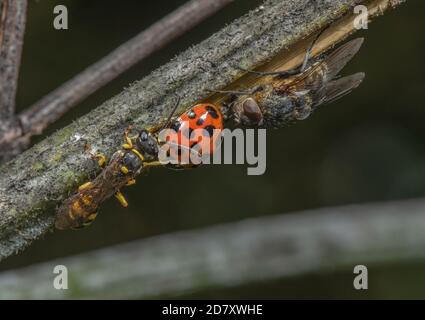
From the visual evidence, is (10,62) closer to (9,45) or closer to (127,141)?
(9,45)

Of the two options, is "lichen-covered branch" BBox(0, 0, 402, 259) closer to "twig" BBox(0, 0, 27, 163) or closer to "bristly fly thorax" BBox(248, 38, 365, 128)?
"twig" BBox(0, 0, 27, 163)

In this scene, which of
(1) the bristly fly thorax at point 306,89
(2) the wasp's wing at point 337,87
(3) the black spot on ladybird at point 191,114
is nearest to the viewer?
(3) the black spot on ladybird at point 191,114

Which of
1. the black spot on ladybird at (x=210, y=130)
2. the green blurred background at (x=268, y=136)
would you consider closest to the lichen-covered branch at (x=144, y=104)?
the black spot on ladybird at (x=210, y=130)

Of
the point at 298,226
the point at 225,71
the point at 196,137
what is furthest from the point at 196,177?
the point at 225,71

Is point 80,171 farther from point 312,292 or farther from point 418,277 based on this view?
point 418,277

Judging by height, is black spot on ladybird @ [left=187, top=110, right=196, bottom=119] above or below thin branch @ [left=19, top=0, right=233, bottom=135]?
below

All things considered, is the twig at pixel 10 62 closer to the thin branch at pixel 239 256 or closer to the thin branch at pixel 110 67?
the thin branch at pixel 110 67

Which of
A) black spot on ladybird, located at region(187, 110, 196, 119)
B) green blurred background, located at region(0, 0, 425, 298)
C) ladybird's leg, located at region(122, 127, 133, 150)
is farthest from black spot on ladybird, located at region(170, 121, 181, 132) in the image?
green blurred background, located at region(0, 0, 425, 298)
